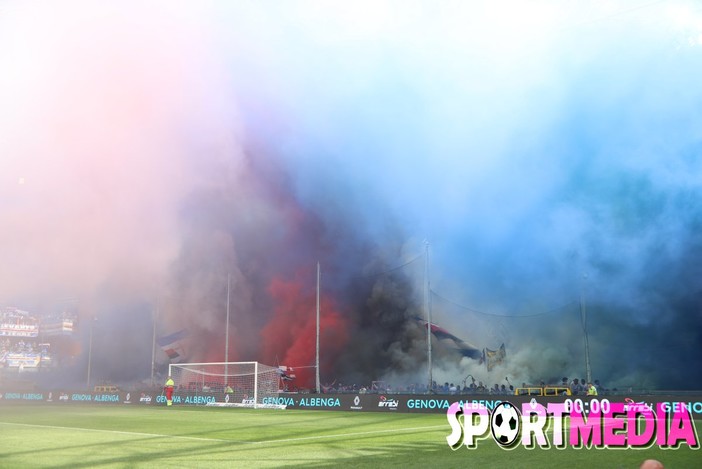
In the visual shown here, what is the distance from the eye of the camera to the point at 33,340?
81.1m

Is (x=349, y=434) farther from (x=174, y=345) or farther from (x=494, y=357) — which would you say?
(x=174, y=345)

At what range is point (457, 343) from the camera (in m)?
71.9

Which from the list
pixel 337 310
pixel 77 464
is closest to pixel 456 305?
pixel 337 310

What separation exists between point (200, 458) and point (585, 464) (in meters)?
9.01

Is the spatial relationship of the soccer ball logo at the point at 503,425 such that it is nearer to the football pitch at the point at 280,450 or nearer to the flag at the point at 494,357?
the football pitch at the point at 280,450

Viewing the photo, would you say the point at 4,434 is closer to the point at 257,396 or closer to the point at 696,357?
the point at 257,396

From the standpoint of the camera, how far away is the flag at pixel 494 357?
69.2 meters

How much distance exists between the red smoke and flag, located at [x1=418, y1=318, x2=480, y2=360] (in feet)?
42.4

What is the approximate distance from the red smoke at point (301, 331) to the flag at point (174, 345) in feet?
35.4

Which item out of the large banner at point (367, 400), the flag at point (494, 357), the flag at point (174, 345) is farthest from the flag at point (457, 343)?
the flag at point (174, 345)

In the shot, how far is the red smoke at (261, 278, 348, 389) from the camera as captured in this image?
7731 cm

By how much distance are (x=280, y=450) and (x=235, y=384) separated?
42.2 m
